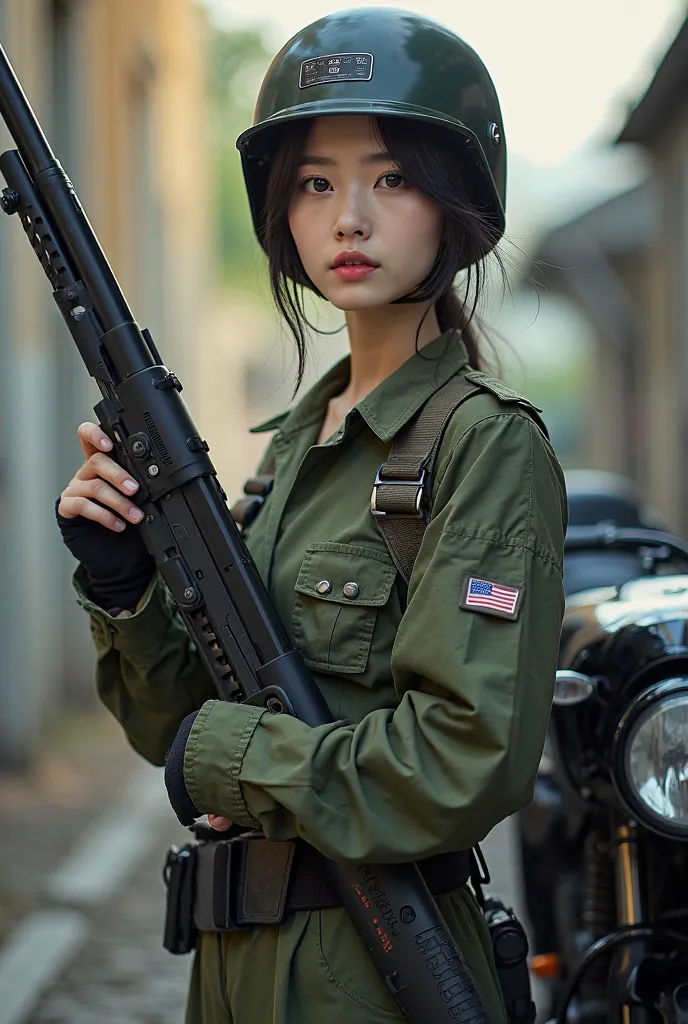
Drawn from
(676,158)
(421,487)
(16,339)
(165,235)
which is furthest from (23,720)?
(676,158)

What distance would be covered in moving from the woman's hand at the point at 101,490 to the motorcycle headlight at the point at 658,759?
0.86 m

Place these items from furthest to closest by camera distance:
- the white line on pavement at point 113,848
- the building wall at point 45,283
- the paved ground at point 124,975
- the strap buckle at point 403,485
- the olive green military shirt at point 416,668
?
the building wall at point 45,283 < the white line on pavement at point 113,848 < the paved ground at point 124,975 < the strap buckle at point 403,485 < the olive green military shirt at point 416,668

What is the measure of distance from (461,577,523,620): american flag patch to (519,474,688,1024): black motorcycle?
0.49 metres

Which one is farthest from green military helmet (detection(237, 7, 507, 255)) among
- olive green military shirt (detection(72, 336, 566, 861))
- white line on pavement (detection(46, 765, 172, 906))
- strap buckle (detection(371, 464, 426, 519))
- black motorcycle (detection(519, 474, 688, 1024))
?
white line on pavement (detection(46, 765, 172, 906))

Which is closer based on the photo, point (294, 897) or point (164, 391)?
point (294, 897)

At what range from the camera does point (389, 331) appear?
2.05m

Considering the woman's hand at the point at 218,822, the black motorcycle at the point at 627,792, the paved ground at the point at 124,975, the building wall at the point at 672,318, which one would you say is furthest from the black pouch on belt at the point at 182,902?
the building wall at the point at 672,318

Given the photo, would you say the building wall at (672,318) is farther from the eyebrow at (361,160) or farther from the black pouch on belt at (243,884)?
the black pouch on belt at (243,884)

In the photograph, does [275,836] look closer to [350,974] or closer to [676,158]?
[350,974]

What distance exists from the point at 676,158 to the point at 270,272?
10.3m

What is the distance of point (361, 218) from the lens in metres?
1.85

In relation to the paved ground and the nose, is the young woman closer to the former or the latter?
the nose

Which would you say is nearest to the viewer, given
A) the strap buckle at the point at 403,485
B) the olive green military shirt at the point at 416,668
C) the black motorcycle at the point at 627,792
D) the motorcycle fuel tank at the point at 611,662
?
the olive green military shirt at the point at 416,668

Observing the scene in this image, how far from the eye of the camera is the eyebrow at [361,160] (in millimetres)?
1857
